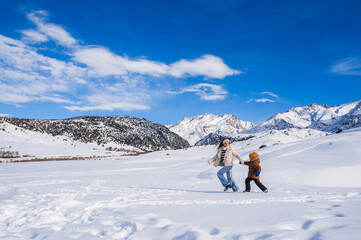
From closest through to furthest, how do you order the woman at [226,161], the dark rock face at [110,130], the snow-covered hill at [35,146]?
the woman at [226,161] < the snow-covered hill at [35,146] < the dark rock face at [110,130]

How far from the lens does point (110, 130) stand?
119m

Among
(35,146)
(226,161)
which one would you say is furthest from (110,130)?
(226,161)

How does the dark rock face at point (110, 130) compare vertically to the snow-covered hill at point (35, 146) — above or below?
above

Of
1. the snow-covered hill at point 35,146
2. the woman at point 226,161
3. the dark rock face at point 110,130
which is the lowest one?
the woman at point 226,161

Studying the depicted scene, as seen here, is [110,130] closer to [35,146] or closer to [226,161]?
[35,146]

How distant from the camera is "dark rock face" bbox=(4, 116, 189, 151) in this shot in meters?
90.6

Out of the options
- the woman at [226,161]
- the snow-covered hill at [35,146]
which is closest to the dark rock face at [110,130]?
the snow-covered hill at [35,146]

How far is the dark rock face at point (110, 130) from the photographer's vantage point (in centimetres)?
9056

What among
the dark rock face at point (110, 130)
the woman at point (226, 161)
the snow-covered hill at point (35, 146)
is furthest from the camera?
the dark rock face at point (110, 130)

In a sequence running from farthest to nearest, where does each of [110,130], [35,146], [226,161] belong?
[110,130], [35,146], [226,161]

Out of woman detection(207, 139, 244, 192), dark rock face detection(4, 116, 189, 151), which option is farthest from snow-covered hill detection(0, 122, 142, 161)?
woman detection(207, 139, 244, 192)

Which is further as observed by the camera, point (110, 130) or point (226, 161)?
point (110, 130)

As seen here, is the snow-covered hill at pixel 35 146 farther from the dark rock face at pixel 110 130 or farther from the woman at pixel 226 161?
the woman at pixel 226 161

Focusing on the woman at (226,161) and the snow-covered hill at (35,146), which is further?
the snow-covered hill at (35,146)
